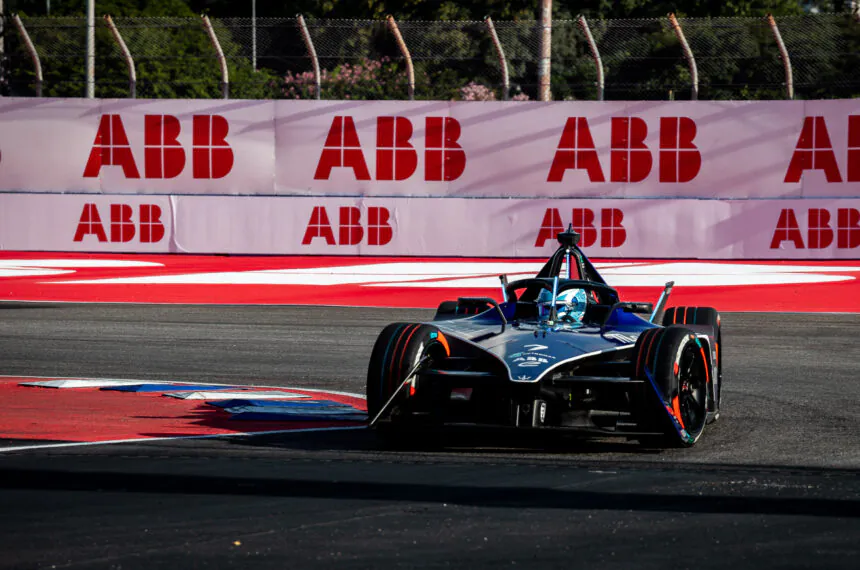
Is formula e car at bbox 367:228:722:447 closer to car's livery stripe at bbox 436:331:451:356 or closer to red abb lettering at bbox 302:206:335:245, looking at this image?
car's livery stripe at bbox 436:331:451:356

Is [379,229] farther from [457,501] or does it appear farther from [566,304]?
[457,501]

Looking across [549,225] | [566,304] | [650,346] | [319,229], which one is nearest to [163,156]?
[319,229]

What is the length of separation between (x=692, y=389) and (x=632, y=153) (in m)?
12.2

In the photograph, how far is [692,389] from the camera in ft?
27.5

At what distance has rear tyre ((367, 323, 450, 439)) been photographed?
8062mm

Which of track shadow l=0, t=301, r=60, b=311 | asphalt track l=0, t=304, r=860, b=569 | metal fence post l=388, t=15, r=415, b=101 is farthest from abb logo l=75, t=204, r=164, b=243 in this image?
asphalt track l=0, t=304, r=860, b=569

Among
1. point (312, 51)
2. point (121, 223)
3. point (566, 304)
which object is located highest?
point (312, 51)

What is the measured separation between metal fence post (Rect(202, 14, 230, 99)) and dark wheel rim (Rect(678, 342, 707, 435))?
529 inches

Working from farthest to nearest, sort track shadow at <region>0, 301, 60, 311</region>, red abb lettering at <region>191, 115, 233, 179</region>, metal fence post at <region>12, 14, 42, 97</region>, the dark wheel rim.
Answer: metal fence post at <region>12, 14, 42, 97</region> → red abb lettering at <region>191, 115, 233, 179</region> → track shadow at <region>0, 301, 60, 311</region> → the dark wheel rim

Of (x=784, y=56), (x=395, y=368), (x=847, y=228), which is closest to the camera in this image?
(x=395, y=368)

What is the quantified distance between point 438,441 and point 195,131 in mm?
13392

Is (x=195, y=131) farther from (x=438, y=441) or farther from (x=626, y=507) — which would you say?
(x=626, y=507)

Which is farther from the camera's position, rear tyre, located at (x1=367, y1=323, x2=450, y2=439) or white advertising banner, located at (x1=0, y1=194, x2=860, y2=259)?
white advertising banner, located at (x1=0, y1=194, x2=860, y2=259)

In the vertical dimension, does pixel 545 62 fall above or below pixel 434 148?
above
